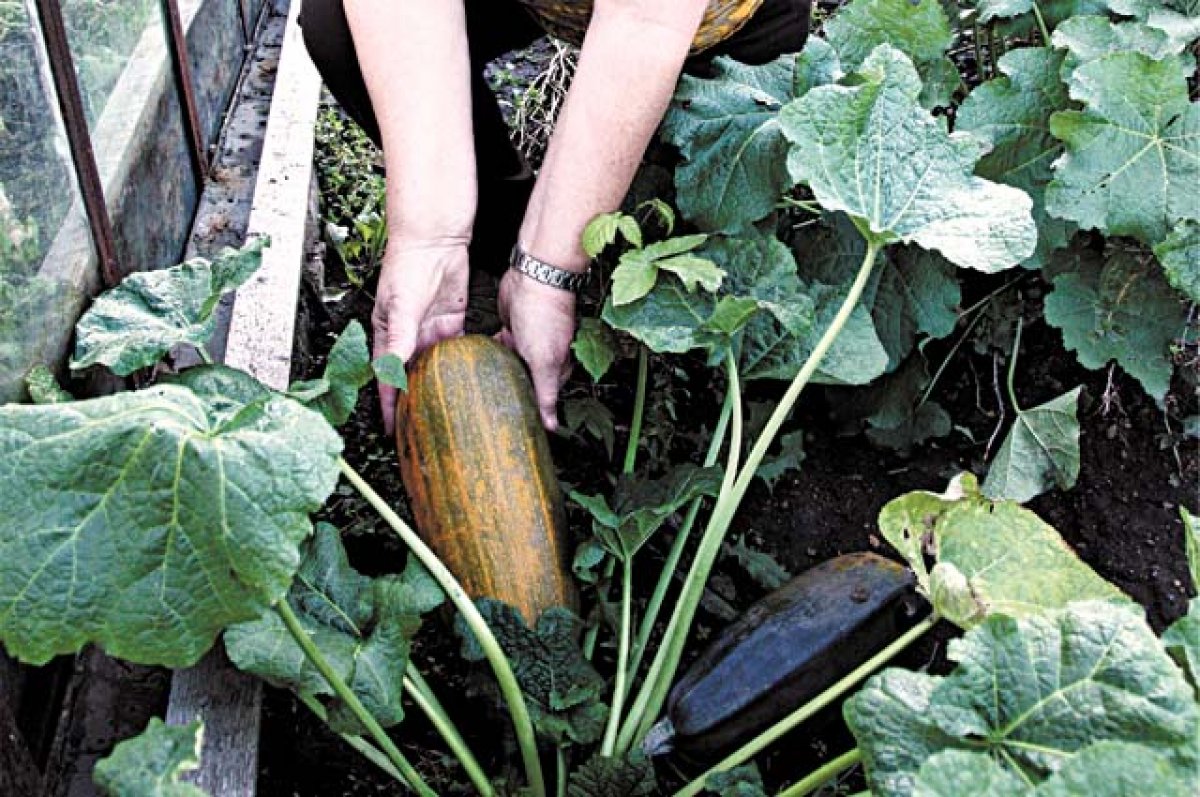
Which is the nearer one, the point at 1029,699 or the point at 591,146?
the point at 1029,699

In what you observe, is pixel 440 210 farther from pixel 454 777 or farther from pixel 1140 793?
pixel 1140 793

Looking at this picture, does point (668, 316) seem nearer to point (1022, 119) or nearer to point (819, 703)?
point (819, 703)

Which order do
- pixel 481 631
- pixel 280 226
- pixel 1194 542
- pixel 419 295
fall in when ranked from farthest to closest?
pixel 280 226, pixel 419 295, pixel 481 631, pixel 1194 542

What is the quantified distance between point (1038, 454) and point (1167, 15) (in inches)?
33.2

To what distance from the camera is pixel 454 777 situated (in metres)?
1.91

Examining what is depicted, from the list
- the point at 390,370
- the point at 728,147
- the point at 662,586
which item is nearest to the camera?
the point at 390,370

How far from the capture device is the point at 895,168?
190 cm

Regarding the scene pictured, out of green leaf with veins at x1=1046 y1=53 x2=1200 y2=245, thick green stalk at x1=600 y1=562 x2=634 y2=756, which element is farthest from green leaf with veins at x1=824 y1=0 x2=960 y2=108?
thick green stalk at x1=600 y1=562 x2=634 y2=756

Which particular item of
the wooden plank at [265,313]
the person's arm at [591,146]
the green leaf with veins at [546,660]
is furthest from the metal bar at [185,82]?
Answer: the green leaf with veins at [546,660]

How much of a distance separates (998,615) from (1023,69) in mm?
1392

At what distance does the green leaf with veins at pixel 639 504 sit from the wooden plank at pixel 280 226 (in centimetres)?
64

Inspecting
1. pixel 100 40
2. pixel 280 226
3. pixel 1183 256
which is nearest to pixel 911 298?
pixel 1183 256

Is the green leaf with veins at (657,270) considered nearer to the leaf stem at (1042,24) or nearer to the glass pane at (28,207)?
the glass pane at (28,207)

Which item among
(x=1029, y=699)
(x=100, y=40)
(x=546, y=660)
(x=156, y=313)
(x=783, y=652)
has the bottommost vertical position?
(x=783, y=652)
